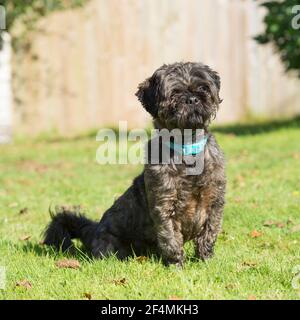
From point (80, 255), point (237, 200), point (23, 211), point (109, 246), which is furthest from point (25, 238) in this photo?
point (237, 200)

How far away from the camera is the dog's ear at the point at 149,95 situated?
235 inches

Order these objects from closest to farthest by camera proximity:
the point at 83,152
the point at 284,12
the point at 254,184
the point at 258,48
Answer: the point at 254,184, the point at 83,152, the point at 284,12, the point at 258,48

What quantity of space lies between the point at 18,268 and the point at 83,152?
7.68 m

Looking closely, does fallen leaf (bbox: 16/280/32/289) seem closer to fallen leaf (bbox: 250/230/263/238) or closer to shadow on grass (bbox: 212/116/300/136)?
fallen leaf (bbox: 250/230/263/238)

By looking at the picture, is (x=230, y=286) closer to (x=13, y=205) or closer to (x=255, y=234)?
(x=255, y=234)

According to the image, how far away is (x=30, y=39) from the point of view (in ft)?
53.4

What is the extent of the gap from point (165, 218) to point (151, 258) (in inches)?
17.5

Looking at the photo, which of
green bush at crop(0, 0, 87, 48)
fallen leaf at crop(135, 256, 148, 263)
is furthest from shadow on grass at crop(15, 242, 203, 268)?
green bush at crop(0, 0, 87, 48)

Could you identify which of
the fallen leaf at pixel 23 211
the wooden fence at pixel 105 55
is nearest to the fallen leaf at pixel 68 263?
the fallen leaf at pixel 23 211

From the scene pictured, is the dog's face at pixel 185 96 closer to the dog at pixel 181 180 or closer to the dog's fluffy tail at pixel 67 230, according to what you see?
the dog at pixel 181 180

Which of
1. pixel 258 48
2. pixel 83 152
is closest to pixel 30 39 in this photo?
pixel 83 152

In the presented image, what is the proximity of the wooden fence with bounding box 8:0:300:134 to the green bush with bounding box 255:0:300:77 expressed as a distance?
9.83 ft

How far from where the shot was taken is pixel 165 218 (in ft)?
19.0
